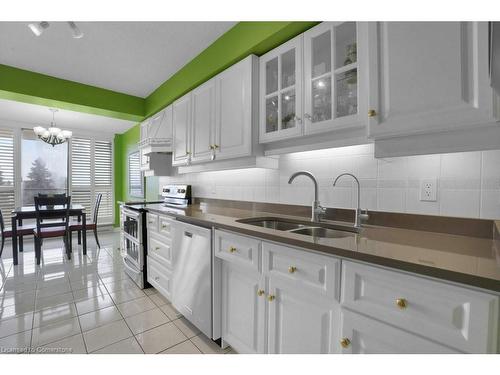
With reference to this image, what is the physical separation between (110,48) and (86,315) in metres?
2.45

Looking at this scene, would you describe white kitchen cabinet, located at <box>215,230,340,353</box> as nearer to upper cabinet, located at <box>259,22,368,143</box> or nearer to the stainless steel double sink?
the stainless steel double sink

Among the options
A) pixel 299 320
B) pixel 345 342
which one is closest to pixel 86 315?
pixel 299 320

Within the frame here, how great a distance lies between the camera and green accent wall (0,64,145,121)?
8.77 feet

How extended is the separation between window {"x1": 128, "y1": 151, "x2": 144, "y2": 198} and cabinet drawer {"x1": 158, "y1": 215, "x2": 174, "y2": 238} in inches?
104

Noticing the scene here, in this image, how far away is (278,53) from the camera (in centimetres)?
170

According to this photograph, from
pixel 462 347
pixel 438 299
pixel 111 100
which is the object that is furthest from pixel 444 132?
pixel 111 100

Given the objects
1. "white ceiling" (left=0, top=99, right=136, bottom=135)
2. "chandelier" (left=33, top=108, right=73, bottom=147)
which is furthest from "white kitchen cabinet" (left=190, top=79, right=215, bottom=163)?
"chandelier" (left=33, top=108, right=73, bottom=147)

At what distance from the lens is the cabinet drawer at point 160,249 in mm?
2131

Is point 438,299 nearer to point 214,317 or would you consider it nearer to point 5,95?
point 214,317

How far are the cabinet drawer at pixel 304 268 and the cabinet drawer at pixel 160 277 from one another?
4.09 feet

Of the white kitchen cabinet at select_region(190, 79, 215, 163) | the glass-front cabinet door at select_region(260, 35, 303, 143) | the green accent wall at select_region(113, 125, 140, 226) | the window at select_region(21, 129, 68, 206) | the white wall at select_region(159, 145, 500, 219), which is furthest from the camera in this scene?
the green accent wall at select_region(113, 125, 140, 226)

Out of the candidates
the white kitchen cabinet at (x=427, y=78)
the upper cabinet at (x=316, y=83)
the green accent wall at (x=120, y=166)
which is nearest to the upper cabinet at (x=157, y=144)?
the upper cabinet at (x=316, y=83)

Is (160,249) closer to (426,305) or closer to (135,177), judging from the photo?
(426,305)

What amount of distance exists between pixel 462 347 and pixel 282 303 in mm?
694
